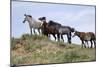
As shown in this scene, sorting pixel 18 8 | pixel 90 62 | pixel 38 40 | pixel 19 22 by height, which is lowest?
pixel 90 62

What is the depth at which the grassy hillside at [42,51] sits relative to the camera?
248 cm

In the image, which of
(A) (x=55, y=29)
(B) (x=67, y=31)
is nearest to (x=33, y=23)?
(A) (x=55, y=29)

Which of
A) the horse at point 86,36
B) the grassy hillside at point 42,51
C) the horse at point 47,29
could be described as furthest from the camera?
the horse at point 86,36

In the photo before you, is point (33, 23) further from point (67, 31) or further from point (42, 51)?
point (67, 31)

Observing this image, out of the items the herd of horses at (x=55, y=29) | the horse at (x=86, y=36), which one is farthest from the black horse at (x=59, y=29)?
the horse at (x=86, y=36)

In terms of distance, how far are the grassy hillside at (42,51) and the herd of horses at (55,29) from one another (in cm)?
8

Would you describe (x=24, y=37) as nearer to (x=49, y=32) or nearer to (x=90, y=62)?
(x=49, y=32)

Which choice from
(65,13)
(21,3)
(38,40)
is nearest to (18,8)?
(21,3)

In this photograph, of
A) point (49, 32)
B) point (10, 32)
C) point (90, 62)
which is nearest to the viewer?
Result: point (10, 32)

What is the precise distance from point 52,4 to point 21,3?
0.40 metres

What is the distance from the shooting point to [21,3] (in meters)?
2.49

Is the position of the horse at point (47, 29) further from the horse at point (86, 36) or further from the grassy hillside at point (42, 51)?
the horse at point (86, 36)

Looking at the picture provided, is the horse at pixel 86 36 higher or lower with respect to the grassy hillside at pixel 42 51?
higher

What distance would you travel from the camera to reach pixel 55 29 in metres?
2.68
